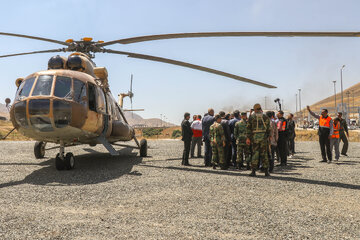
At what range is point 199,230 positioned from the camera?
3781mm

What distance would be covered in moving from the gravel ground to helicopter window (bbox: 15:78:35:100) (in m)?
2.03

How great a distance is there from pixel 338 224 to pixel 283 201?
4.15 feet

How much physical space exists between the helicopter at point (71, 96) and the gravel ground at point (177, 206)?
1.12 m

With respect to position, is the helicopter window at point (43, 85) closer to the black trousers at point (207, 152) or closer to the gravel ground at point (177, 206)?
the gravel ground at point (177, 206)

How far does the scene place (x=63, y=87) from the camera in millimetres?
7906

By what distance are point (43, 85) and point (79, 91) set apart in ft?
2.96

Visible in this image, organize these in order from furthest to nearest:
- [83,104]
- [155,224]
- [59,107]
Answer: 1. [83,104]
2. [59,107]
3. [155,224]

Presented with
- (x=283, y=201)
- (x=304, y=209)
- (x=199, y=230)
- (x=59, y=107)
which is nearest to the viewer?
(x=199, y=230)

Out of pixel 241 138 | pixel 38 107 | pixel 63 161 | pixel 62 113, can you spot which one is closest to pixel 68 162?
pixel 63 161

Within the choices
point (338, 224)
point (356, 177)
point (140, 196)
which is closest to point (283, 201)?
point (338, 224)

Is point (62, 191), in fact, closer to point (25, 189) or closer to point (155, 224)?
point (25, 189)

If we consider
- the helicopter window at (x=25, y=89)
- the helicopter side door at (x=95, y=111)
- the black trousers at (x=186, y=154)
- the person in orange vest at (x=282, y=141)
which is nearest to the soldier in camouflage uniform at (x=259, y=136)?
the black trousers at (x=186, y=154)

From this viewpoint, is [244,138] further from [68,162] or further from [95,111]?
[68,162]

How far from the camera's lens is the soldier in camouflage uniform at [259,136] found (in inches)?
311
